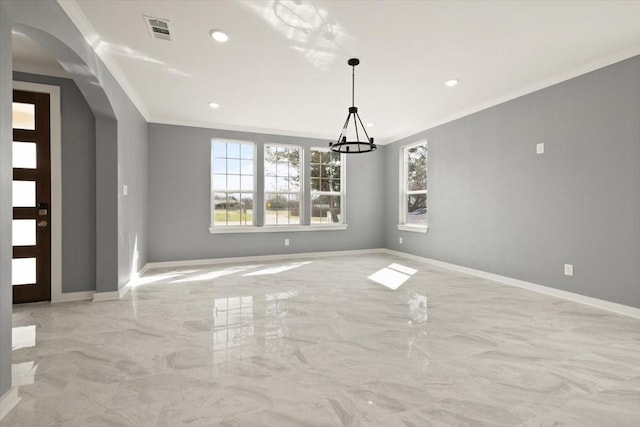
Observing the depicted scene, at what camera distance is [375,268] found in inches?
222

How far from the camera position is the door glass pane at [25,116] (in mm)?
3566

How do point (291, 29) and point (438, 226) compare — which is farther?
point (438, 226)

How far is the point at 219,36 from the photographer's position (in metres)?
2.99

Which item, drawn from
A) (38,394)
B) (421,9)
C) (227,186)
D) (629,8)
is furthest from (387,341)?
(227,186)

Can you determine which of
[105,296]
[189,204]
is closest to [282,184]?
[189,204]

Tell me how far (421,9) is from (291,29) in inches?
43.6

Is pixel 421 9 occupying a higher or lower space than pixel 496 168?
higher

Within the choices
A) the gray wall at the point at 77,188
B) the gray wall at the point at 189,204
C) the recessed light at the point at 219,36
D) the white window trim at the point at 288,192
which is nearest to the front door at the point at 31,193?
the gray wall at the point at 77,188

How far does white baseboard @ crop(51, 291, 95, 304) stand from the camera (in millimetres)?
3662

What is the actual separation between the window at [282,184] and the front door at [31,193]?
352 cm

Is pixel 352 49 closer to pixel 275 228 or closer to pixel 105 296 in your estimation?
pixel 105 296

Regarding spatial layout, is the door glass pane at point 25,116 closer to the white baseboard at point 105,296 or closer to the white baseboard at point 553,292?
the white baseboard at point 105,296

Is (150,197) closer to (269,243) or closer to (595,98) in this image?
(269,243)

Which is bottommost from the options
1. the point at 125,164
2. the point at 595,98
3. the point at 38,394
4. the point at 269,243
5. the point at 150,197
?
the point at 38,394
